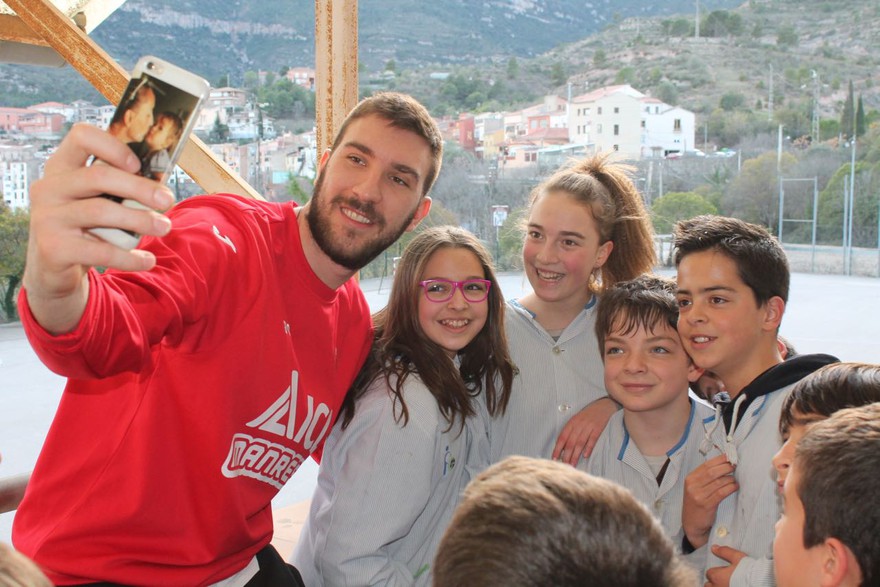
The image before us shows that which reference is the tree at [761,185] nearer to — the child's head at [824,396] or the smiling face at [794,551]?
the child's head at [824,396]

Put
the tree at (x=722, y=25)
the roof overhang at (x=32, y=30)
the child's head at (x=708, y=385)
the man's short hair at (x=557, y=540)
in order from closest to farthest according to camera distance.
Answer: the man's short hair at (x=557, y=540) < the child's head at (x=708, y=385) < the roof overhang at (x=32, y=30) < the tree at (x=722, y=25)

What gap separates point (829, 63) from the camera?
3.47m

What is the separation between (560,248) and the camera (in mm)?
2156

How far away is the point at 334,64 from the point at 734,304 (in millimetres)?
1482

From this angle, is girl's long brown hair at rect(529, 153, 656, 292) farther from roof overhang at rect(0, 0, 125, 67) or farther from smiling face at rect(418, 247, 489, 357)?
roof overhang at rect(0, 0, 125, 67)

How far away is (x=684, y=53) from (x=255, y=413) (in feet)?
9.49

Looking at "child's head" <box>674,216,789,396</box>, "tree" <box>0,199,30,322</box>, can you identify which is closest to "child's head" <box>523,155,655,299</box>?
"child's head" <box>674,216,789,396</box>

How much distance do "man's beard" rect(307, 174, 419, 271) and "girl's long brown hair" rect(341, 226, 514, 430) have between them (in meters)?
0.20

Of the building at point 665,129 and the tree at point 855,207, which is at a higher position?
the building at point 665,129

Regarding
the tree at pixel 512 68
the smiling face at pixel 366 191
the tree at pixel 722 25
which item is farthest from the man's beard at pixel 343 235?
the tree at pixel 722 25

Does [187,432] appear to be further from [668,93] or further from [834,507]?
[668,93]

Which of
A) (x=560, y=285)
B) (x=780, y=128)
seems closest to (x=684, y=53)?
(x=780, y=128)

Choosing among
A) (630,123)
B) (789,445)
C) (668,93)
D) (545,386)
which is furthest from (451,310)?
(668,93)

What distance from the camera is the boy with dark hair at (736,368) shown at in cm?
166
